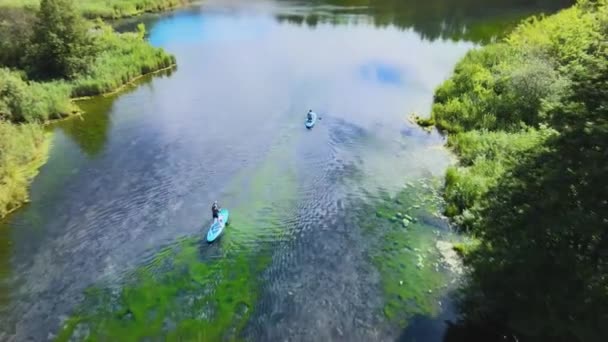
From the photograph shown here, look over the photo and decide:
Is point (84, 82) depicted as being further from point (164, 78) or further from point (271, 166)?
A: point (271, 166)

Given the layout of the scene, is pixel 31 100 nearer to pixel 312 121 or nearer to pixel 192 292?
pixel 312 121

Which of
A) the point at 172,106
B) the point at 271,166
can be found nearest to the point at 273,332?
the point at 271,166

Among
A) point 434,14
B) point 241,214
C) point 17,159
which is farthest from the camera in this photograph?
point 434,14

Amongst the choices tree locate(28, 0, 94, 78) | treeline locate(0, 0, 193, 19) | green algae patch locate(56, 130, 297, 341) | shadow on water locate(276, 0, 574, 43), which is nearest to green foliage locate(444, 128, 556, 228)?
green algae patch locate(56, 130, 297, 341)

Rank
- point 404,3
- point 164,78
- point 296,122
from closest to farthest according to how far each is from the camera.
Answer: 1. point 296,122
2. point 164,78
3. point 404,3

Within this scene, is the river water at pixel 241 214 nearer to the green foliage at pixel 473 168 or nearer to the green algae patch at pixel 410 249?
the green algae patch at pixel 410 249

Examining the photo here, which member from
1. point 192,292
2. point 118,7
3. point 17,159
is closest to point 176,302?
point 192,292
